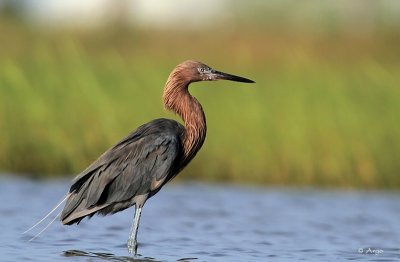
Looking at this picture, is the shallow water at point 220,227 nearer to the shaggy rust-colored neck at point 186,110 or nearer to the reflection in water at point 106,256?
the reflection in water at point 106,256

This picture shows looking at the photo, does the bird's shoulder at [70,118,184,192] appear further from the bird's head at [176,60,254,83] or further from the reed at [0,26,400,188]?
the reed at [0,26,400,188]

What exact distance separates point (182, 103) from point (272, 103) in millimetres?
3873

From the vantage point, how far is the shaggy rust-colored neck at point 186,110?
346 inches

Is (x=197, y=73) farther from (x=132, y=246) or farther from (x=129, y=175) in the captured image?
(x=132, y=246)

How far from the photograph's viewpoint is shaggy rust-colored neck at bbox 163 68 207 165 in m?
8.80

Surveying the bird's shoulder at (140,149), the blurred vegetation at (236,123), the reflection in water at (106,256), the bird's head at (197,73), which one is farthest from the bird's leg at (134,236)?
the blurred vegetation at (236,123)

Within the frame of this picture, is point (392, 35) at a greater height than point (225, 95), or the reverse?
point (392, 35)

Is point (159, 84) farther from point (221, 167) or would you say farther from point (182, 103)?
point (182, 103)

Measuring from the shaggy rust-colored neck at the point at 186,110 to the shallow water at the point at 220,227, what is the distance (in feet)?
2.83

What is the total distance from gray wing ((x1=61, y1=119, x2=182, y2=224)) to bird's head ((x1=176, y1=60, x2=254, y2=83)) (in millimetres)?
600

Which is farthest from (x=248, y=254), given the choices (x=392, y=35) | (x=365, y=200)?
(x=392, y=35)

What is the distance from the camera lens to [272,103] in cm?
1259

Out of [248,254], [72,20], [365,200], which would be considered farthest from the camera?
[72,20]

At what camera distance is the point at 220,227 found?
10047 millimetres
